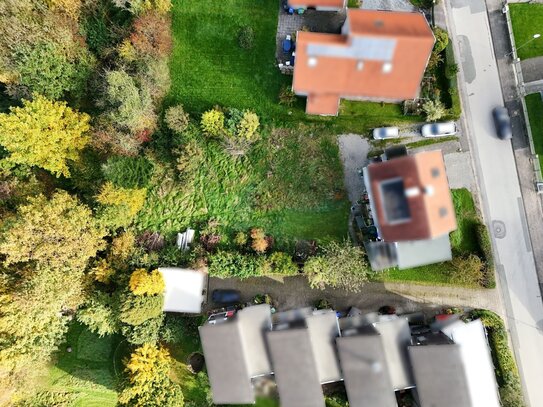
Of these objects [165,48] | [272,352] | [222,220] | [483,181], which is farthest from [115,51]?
[483,181]

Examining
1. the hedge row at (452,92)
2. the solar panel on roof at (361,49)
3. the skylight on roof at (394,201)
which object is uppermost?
the solar panel on roof at (361,49)

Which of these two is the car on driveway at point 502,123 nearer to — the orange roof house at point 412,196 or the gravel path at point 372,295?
the orange roof house at point 412,196

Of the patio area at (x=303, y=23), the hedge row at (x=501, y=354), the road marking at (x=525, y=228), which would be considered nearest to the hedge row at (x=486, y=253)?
the hedge row at (x=501, y=354)

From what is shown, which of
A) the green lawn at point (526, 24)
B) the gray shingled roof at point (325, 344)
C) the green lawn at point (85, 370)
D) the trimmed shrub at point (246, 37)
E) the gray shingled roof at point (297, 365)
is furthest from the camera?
the green lawn at point (85, 370)

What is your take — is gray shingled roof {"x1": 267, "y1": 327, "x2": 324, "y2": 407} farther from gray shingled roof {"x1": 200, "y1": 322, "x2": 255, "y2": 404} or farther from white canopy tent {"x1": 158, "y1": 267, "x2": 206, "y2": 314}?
white canopy tent {"x1": 158, "y1": 267, "x2": 206, "y2": 314}

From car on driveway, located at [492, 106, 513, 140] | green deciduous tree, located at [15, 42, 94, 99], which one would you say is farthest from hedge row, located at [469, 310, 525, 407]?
green deciduous tree, located at [15, 42, 94, 99]

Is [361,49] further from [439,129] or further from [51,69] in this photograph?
[51,69]

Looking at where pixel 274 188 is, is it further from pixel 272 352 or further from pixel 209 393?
pixel 209 393
